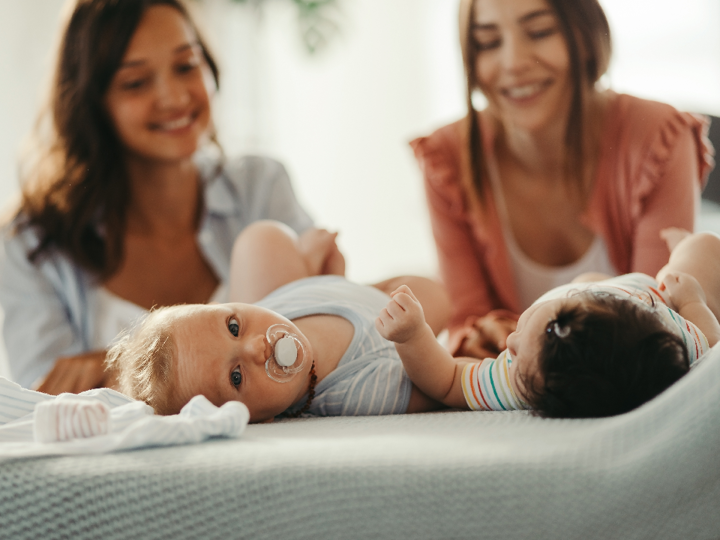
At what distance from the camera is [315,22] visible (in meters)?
2.64

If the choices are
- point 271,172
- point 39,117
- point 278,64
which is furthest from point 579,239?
point 278,64

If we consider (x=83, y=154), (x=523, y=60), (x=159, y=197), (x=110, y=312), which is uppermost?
(x=523, y=60)

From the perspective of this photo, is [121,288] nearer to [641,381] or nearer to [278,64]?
[641,381]

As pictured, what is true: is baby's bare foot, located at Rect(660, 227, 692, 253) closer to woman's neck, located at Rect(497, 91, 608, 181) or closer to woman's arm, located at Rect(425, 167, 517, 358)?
woman's neck, located at Rect(497, 91, 608, 181)

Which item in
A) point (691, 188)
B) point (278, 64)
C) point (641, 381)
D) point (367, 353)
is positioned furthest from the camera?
point (278, 64)

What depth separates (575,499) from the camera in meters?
0.48

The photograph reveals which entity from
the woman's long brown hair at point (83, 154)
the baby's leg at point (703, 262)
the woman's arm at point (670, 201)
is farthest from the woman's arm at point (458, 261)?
the woman's long brown hair at point (83, 154)

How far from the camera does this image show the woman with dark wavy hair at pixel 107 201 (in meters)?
1.33

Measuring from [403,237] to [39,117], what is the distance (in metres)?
2.00

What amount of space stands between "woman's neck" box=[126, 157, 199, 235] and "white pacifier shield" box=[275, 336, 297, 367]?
2.69 feet

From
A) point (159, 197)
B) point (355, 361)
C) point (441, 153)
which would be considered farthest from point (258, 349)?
point (159, 197)

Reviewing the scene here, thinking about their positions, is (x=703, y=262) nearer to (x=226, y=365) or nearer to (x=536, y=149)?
(x=536, y=149)

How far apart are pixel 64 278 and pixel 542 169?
1.04 m

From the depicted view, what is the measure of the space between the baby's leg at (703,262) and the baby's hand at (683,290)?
0.08 ft
